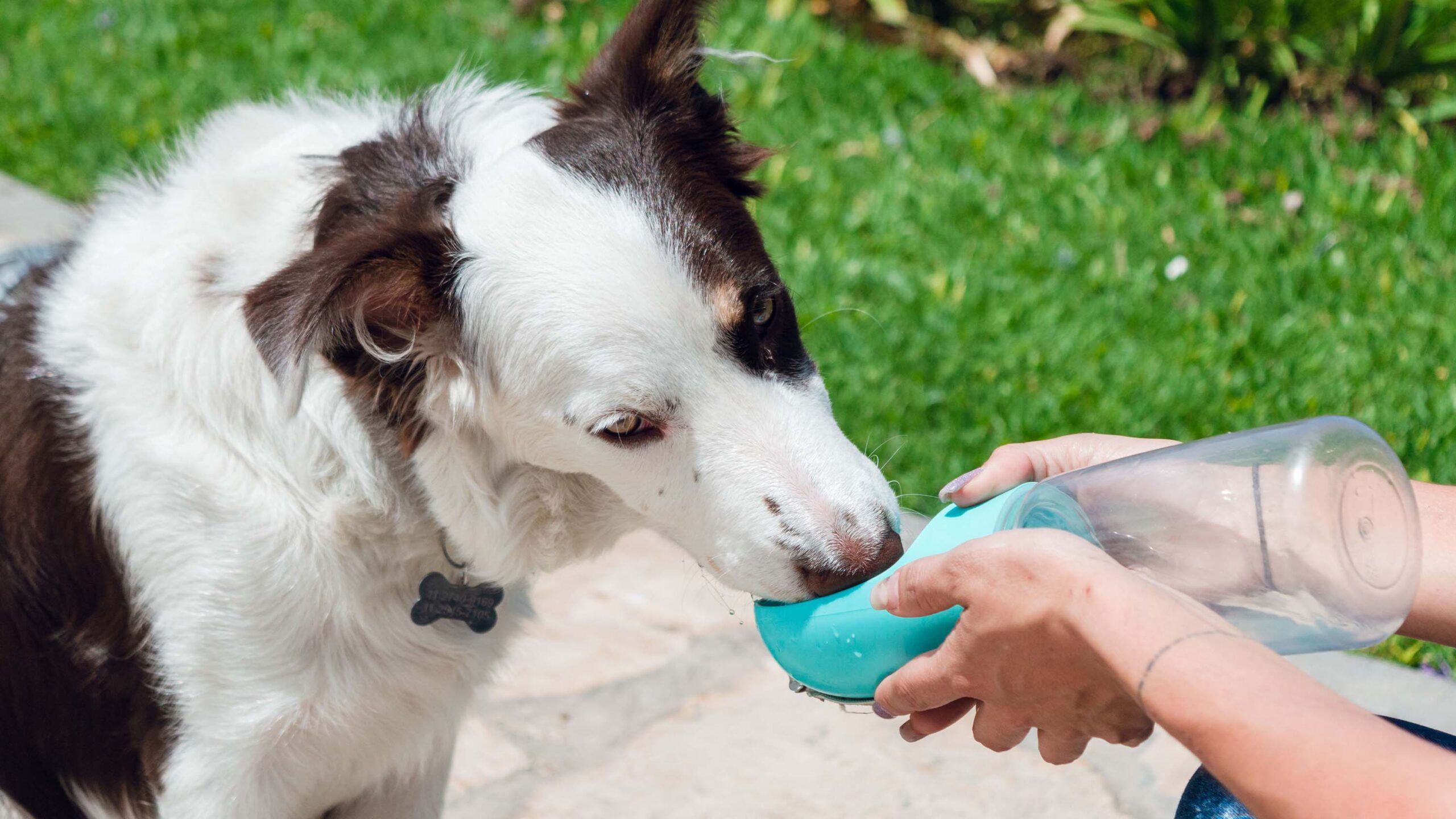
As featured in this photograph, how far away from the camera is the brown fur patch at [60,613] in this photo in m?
2.36

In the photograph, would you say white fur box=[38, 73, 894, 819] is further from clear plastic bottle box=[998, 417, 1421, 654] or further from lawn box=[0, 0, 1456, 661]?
lawn box=[0, 0, 1456, 661]

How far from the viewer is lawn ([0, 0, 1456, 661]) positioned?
450 centimetres

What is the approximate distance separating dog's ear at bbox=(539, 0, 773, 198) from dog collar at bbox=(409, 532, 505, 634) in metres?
0.89

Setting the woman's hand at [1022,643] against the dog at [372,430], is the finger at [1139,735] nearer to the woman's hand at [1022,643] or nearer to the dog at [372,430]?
the woman's hand at [1022,643]

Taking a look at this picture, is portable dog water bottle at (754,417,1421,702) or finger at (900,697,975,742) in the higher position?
portable dog water bottle at (754,417,1421,702)

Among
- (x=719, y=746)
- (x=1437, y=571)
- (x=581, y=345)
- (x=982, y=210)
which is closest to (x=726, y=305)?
(x=581, y=345)

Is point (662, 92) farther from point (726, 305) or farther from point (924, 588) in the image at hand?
point (924, 588)

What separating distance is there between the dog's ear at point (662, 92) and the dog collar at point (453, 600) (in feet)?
2.93

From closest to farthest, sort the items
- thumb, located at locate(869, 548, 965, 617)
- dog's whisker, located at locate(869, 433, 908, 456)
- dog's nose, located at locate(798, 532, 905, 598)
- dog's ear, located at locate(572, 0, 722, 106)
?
thumb, located at locate(869, 548, 965, 617), dog's nose, located at locate(798, 532, 905, 598), dog's ear, located at locate(572, 0, 722, 106), dog's whisker, located at locate(869, 433, 908, 456)

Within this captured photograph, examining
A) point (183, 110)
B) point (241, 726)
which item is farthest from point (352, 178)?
point (183, 110)

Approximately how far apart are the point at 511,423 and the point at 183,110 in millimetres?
4996

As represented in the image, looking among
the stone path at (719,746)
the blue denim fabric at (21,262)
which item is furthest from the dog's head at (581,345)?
the blue denim fabric at (21,262)

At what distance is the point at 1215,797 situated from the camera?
2104mm

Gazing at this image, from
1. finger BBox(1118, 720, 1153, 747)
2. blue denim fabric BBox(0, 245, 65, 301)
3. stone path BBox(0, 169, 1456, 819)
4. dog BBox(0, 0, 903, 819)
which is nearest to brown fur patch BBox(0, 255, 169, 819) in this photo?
dog BBox(0, 0, 903, 819)
